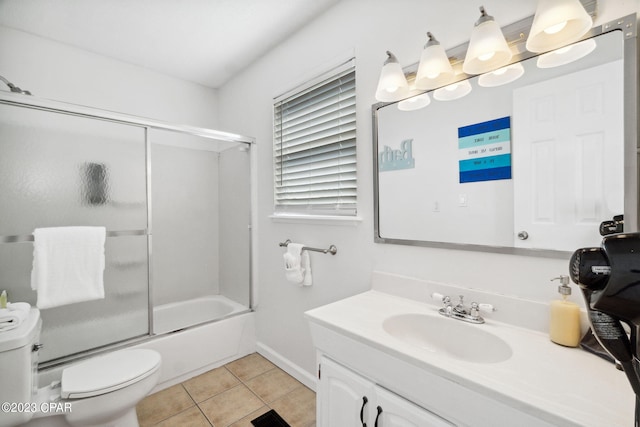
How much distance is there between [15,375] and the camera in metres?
1.22

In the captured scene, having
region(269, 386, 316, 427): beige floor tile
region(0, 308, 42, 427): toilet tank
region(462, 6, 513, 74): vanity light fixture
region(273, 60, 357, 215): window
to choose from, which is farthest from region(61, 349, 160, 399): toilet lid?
region(462, 6, 513, 74): vanity light fixture

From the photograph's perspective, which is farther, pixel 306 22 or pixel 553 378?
pixel 306 22

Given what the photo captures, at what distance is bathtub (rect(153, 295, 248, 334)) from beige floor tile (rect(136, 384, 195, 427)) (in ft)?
1.99

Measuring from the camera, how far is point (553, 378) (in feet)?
2.43

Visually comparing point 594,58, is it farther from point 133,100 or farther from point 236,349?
point 133,100

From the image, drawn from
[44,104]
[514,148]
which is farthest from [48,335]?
[514,148]

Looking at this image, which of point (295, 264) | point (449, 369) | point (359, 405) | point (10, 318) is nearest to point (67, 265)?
point (10, 318)

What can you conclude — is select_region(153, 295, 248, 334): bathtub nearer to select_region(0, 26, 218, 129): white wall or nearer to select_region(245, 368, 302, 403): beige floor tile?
select_region(245, 368, 302, 403): beige floor tile

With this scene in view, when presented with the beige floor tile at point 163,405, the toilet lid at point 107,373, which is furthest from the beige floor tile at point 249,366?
the toilet lid at point 107,373

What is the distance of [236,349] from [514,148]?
7.75ft

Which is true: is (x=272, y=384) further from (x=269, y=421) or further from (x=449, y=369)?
(x=449, y=369)

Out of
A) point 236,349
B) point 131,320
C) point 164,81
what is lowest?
point 236,349

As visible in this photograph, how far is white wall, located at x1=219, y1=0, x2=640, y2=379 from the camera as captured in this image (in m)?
1.10

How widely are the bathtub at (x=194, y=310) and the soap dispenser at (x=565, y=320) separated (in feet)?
7.04
